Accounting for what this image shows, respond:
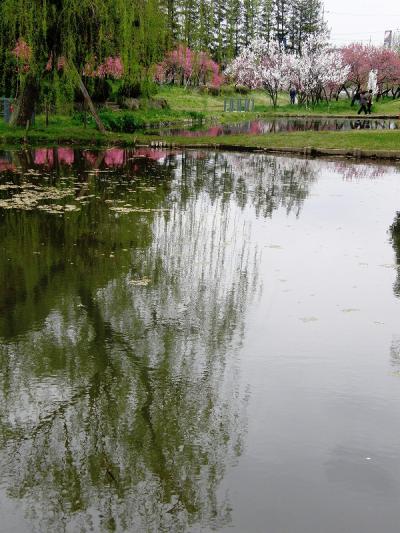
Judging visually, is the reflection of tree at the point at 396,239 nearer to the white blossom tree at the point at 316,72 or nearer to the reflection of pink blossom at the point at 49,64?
the reflection of pink blossom at the point at 49,64

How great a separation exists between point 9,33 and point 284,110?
39230 millimetres

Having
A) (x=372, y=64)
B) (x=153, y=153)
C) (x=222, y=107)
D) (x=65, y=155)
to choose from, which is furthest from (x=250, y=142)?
(x=372, y=64)

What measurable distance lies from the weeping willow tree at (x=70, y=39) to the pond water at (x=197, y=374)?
44.3 feet

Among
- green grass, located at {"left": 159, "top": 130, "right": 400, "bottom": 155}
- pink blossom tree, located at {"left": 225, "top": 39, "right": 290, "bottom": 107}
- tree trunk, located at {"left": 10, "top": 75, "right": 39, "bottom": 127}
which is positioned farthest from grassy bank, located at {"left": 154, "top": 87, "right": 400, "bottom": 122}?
tree trunk, located at {"left": 10, "top": 75, "right": 39, "bottom": 127}

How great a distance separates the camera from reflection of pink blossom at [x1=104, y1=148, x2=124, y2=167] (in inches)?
695

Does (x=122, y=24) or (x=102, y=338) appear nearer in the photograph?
(x=102, y=338)

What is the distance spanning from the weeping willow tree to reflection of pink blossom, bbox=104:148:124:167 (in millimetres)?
2693

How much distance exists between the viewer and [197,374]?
4.52 metres

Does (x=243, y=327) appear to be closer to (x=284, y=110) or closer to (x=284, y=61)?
(x=284, y=110)

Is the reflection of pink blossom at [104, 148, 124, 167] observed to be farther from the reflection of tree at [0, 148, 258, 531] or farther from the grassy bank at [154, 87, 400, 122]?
the grassy bank at [154, 87, 400, 122]

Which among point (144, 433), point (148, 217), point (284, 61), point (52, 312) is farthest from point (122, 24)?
point (284, 61)

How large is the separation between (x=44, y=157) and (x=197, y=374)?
15.5 meters

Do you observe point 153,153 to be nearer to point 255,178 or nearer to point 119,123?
point 255,178

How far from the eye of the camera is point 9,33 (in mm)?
21359
